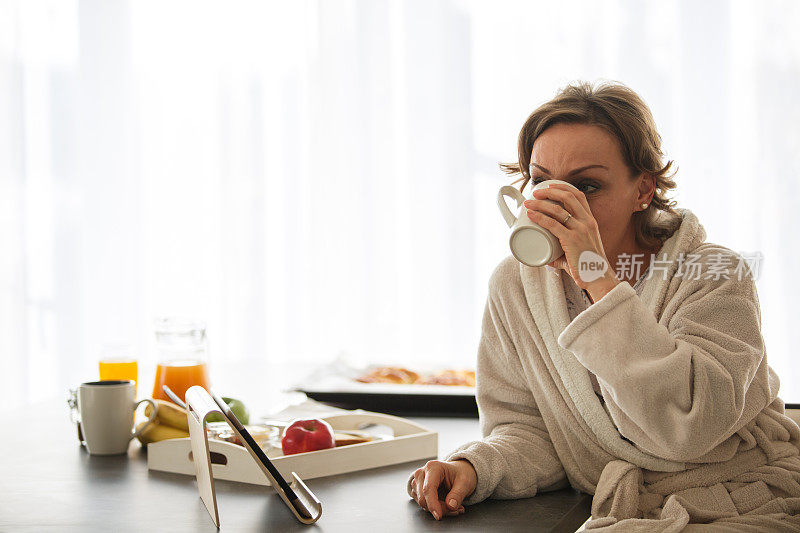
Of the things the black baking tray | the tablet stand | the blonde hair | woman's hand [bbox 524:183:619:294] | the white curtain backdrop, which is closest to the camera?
the tablet stand

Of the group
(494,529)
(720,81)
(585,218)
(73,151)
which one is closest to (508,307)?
(585,218)

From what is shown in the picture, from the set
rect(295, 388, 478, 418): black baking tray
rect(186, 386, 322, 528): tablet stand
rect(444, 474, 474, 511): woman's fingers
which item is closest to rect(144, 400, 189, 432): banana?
rect(186, 386, 322, 528): tablet stand

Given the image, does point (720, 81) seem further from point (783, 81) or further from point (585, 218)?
point (585, 218)

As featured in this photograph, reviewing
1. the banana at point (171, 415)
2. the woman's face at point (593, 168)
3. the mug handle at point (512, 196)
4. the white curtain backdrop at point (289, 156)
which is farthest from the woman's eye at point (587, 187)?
the white curtain backdrop at point (289, 156)

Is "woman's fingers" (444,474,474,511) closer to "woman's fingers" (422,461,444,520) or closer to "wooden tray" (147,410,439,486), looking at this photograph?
"woman's fingers" (422,461,444,520)

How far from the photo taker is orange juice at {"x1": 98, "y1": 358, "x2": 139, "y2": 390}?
1852 mm

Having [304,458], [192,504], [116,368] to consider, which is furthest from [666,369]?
[116,368]

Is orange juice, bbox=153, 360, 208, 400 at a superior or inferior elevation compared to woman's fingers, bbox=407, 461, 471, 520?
superior

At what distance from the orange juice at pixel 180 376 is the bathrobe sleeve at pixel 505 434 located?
61 centimetres

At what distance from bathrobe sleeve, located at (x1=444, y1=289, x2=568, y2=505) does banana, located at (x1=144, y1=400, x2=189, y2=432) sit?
538mm

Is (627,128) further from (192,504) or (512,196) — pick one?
(192,504)

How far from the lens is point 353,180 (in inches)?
163

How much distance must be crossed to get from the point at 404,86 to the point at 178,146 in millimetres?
1225

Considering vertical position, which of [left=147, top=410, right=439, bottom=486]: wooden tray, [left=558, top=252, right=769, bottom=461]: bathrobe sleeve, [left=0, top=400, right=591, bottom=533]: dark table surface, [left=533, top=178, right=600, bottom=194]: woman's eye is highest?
[left=533, top=178, right=600, bottom=194]: woman's eye
